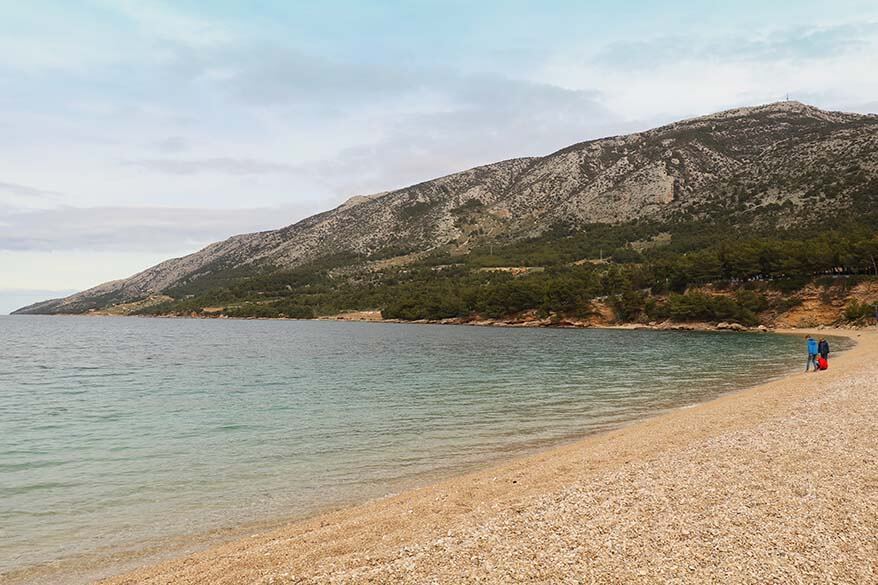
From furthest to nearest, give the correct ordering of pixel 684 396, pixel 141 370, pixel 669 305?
pixel 669 305 → pixel 141 370 → pixel 684 396

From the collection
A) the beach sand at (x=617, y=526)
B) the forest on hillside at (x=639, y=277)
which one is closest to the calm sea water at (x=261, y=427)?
the beach sand at (x=617, y=526)

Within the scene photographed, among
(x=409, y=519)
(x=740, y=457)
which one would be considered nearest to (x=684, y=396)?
(x=740, y=457)

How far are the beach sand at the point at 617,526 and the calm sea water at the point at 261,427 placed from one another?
265 centimetres

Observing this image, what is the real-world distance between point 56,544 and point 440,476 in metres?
8.54

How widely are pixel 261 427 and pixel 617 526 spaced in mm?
16938

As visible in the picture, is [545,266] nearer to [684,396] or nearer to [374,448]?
[684,396]

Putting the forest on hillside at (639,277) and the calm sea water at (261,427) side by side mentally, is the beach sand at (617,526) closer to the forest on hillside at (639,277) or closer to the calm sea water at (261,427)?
the calm sea water at (261,427)

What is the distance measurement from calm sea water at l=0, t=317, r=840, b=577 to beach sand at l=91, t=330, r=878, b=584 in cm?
265

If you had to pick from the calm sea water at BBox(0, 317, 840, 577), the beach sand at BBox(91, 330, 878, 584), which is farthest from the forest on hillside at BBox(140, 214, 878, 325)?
the beach sand at BBox(91, 330, 878, 584)

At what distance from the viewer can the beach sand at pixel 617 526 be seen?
23.6ft

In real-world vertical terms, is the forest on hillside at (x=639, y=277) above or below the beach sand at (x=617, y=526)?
above

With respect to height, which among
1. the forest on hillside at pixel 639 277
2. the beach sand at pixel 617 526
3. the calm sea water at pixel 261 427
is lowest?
the calm sea water at pixel 261 427

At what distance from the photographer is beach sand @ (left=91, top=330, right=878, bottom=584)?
7.20m

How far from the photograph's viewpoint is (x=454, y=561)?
7.62 meters
